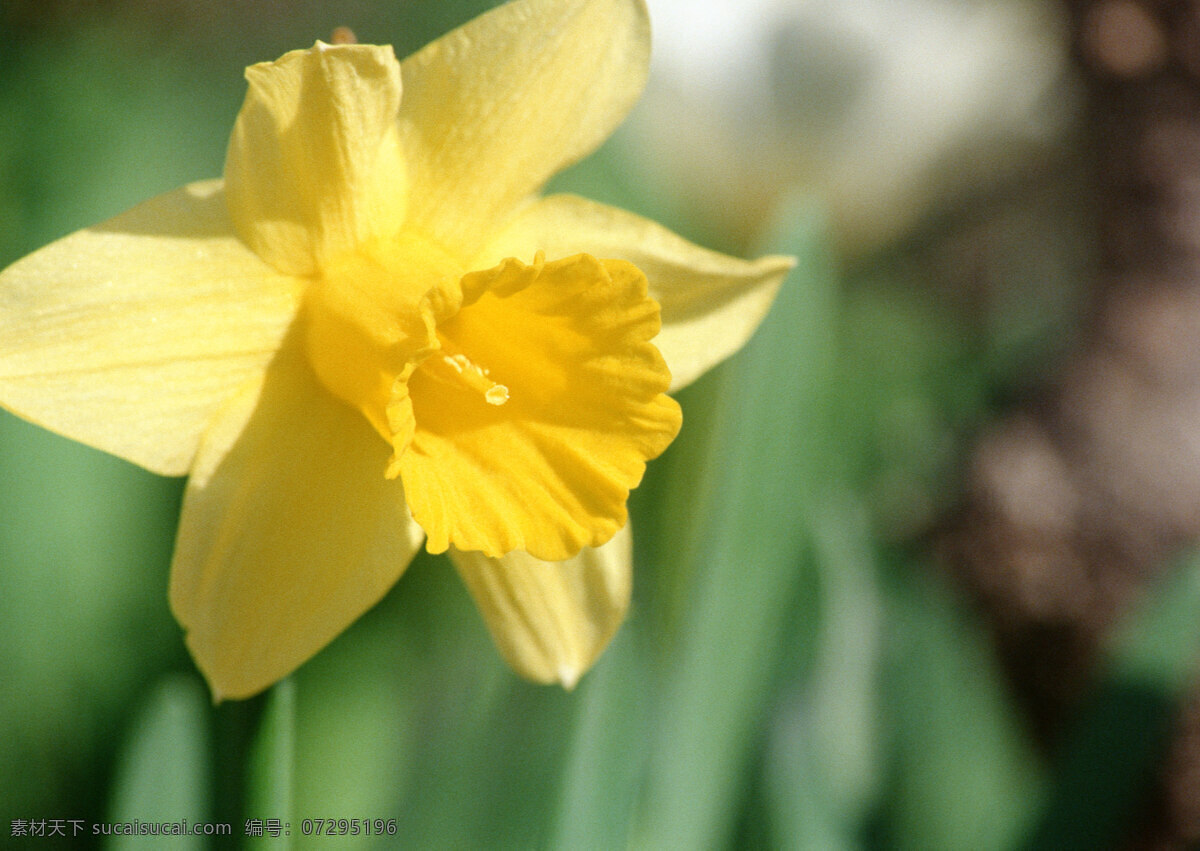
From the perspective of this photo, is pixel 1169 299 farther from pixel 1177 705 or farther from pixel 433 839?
pixel 433 839

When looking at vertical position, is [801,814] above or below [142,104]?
below

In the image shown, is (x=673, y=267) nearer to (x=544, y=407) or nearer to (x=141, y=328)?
(x=544, y=407)

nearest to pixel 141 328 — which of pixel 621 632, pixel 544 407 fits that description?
pixel 544 407

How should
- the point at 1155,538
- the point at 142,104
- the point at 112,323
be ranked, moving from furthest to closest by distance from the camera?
the point at 1155,538 < the point at 142,104 < the point at 112,323

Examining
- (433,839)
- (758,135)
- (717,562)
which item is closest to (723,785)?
(717,562)

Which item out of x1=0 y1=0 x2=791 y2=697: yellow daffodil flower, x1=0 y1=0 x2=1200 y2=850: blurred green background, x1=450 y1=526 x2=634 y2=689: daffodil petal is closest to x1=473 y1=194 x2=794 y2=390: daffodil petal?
x1=0 y1=0 x2=791 y2=697: yellow daffodil flower

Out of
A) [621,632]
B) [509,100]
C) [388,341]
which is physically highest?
[509,100]

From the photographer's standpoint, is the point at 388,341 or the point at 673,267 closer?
the point at 388,341

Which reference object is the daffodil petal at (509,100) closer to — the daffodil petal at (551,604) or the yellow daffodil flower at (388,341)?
the yellow daffodil flower at (388,341)
